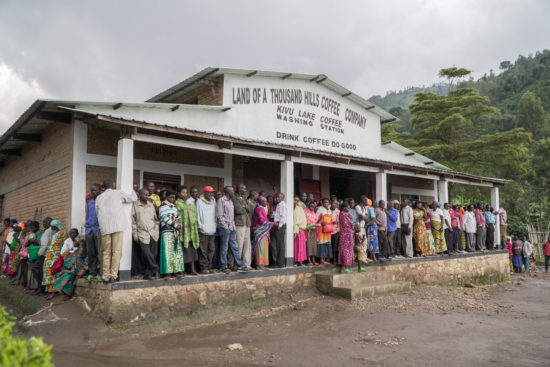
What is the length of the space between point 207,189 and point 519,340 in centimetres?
575

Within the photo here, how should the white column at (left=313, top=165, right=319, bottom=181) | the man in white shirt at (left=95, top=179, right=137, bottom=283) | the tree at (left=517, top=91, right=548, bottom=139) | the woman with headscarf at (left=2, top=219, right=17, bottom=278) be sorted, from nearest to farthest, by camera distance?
the man in white shirt at (left=95, top=179, right=137, bottom=283) → the woman with headscarf at (left=2, top=219, right=17, bottom=278) → the white column at (left=313, top=165, right=319, bottom=181) → the tree at (left=517, top=91, right=548, bottom=139)

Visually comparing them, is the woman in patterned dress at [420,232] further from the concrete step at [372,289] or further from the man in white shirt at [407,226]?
the concrete step at [372,289]

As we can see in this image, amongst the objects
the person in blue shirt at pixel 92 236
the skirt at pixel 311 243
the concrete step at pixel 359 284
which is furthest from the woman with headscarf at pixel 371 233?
the person in blue shirt at pixel 92 236

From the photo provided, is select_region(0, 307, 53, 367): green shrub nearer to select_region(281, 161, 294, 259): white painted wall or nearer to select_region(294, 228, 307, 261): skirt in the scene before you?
select_region(281, 161, 294, 259): white painted wall

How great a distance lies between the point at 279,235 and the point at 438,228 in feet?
19.0

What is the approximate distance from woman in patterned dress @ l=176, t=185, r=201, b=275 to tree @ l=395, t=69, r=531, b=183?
1859 cm

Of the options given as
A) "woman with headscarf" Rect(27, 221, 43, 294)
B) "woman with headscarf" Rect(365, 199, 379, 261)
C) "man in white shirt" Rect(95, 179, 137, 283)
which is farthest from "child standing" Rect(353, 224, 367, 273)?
"woman with headscarf" Rect(27, 221, 43, 294)

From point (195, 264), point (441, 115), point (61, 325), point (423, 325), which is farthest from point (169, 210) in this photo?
point (441, 115)

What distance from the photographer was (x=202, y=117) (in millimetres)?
9469

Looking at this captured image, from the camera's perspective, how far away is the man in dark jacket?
7.76 meters

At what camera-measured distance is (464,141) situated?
24.1m

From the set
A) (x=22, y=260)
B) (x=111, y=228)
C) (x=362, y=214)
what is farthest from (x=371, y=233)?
(x=22, y=260)

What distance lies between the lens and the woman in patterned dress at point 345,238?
9.20 m

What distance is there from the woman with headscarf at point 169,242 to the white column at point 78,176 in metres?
1.94
